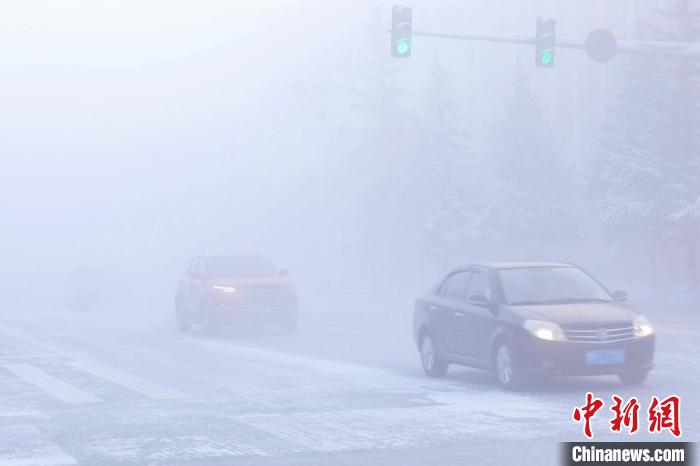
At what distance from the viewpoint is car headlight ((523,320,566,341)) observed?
14.5 meters

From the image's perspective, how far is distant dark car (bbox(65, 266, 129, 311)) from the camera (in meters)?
48.0

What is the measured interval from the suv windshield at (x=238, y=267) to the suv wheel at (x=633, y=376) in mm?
14786

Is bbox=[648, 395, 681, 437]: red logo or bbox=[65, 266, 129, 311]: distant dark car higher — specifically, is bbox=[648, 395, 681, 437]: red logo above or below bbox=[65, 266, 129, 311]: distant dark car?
above

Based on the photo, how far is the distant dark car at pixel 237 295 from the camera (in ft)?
89.9

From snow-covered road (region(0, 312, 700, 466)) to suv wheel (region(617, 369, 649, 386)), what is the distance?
142mm

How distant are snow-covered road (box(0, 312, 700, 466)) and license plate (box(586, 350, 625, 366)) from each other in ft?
1.21

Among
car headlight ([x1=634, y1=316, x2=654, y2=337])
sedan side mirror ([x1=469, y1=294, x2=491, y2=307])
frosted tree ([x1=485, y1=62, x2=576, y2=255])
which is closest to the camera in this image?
car headlight ([x1=634, y1=316, x2=654, y2=337])

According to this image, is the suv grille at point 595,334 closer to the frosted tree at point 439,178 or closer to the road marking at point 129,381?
the road marking at point 129,381

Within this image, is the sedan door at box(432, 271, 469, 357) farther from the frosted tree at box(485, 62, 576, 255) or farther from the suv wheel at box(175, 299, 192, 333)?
the frosted tree at box(485, 62, 576, 255)

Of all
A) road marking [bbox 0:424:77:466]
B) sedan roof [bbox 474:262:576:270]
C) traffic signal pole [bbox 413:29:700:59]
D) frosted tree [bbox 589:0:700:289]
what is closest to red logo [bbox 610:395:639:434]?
sedan roof [bbox 474:262:576:270]

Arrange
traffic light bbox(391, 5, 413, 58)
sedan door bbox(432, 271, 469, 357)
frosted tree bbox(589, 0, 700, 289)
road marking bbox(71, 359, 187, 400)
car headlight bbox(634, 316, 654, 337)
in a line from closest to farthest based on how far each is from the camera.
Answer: car headlight bbox(634, 316, 654, 337) < road marking bbox(71, 359, 187, 400) < sedan door bbox(432, 271, 469, 357) < traffic light bbox(391, 5, 413, 58) < frosted tree bbox(589, 0, 700, 289)

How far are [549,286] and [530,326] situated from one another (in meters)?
1.44

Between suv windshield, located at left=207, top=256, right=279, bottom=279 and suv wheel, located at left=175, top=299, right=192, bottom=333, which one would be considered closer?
suv windshield, located at left=207, top=256, right=279, bottom=279

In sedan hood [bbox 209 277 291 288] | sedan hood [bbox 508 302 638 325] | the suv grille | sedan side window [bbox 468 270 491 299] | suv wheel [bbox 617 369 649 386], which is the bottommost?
sedan hood [bbox 209 277 291 288]
